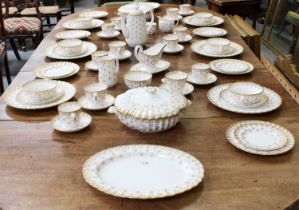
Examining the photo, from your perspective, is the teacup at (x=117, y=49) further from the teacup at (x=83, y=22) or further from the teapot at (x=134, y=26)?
the teacup at (x=83, y=22)

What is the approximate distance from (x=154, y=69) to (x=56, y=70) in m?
0.39

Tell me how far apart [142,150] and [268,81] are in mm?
673

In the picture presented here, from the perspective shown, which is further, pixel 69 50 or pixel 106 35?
pixel 106 35

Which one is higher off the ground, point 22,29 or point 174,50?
point 174,50

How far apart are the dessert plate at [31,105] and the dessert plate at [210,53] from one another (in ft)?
2.11

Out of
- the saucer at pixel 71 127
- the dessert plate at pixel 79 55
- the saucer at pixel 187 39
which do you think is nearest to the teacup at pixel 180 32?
the saucer at pixel 187 39

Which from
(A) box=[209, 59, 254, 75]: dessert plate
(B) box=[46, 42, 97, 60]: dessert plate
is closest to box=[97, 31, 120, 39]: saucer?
(B) box=[46, 42, 97, 60]: dessert plate

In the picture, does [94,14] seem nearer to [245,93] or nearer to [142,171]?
[245,93]

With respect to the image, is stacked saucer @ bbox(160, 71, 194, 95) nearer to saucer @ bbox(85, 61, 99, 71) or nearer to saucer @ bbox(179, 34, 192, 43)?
saucer @ bbox(85, 61, 99, 71)

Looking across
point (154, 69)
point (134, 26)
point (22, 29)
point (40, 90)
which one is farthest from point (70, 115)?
point (22, 29)

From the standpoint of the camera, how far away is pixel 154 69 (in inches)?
59.9

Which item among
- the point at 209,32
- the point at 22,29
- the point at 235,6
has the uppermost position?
the point at 209,32

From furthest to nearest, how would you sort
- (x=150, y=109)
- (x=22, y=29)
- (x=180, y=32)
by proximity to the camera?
(x=22, y=29)
(x=180, y=32)
(x=150, y=109)

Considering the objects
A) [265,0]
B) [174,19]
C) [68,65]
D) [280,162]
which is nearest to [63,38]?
[68,65]
